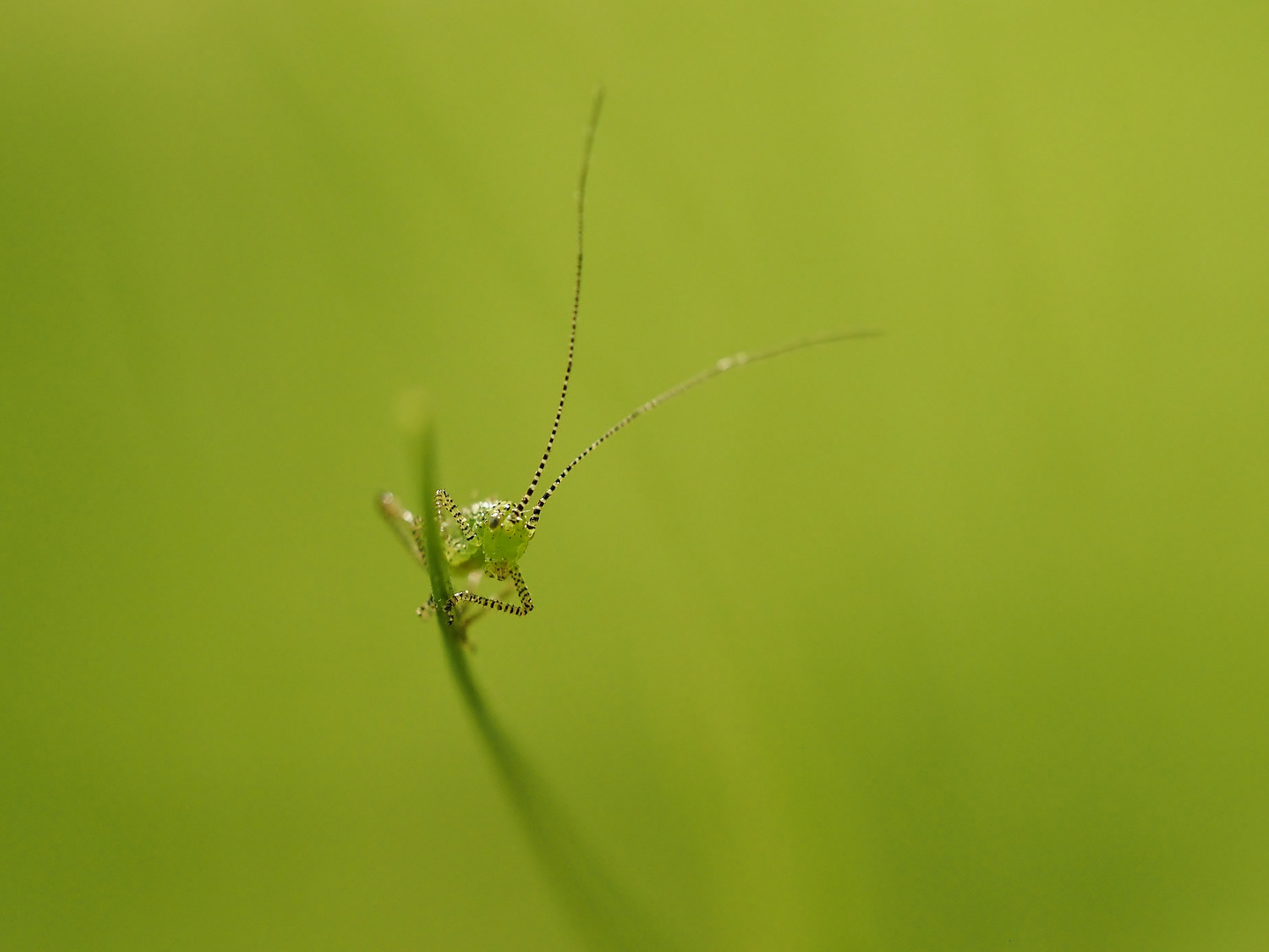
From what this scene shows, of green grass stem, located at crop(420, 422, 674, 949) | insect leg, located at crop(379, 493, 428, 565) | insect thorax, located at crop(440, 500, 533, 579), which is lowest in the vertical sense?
green grass stem, located at crop(420, 422, 674, 949)

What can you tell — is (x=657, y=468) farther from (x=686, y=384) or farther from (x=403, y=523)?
(x=403, y=523)

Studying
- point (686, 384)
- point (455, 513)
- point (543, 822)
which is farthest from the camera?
point (455, 513)

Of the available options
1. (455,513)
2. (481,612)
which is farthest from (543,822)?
(455,513)

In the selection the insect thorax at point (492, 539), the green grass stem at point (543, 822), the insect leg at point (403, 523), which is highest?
the insect leg at point (403, 523)

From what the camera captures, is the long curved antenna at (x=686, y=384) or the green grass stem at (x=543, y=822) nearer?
the green grass stem at (x=543, y=822)

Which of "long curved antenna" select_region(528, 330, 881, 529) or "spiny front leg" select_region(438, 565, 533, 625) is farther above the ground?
"long curved antenna" select_region(528, 330, 881, 529)

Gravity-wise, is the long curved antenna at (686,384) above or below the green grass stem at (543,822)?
above

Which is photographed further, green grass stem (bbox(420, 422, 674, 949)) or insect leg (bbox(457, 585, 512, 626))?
insect leg (bbox(457, 585, 512, 626))
